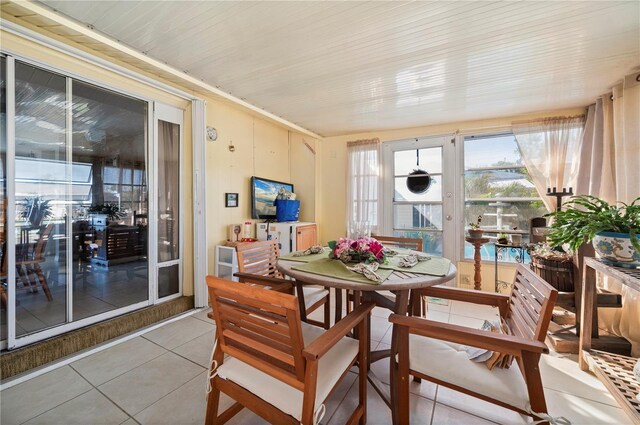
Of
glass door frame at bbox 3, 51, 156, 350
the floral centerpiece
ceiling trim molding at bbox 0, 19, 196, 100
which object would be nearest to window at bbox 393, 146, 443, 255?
the floral centerpiece

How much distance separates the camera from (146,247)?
273 cm

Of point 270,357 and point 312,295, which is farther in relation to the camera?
point 312,295

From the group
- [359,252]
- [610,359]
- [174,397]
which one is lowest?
[174,397]

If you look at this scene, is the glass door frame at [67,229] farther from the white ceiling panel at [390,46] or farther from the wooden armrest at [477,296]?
the wooden armrest at [477,296]

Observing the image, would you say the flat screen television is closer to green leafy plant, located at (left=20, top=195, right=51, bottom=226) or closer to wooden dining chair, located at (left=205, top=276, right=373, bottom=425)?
green leafy plant, located at (left=20, top=195, right=51, bottom=226)

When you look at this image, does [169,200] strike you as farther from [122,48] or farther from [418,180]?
[418,180]

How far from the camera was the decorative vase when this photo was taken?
1.63 meters

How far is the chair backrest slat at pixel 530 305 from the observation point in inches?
41.6

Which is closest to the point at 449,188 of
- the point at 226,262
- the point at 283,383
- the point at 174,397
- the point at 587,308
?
the point at 587,308

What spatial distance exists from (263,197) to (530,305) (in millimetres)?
3452

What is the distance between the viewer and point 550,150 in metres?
3.22

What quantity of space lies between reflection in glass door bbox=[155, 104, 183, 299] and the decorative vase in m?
3.84

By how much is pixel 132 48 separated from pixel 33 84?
2.62 ft

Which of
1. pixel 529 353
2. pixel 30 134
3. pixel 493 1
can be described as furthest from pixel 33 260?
pixel 493 1
